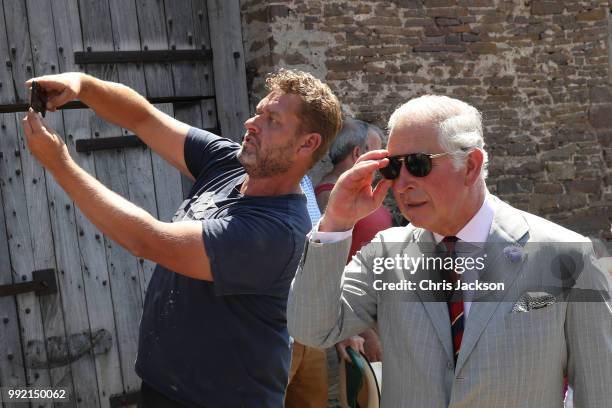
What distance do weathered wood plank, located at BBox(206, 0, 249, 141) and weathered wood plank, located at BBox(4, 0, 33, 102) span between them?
1049 millimetres

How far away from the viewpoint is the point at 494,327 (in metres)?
1.88

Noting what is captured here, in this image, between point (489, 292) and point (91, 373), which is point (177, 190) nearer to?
point (91, 373)

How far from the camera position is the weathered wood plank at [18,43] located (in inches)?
162

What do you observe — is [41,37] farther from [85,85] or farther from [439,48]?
[439,48]

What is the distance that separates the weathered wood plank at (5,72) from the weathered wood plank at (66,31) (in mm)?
256

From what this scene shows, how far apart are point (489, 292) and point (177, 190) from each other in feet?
9.33

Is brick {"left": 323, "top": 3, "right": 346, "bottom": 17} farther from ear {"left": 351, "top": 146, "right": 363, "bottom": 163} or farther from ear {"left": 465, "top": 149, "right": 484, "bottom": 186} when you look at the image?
ear {"left": 465, "top": 149, "right": 484, "bottom": 186}

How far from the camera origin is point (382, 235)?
86.2 inches

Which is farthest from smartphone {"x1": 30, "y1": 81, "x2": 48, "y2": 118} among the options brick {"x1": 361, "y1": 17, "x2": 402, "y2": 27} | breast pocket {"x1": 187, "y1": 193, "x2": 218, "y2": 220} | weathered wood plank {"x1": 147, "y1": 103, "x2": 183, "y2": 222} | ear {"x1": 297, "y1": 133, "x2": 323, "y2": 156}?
brick {"x1": 361, "y1": 17, "x2": 402, "y2": 27}

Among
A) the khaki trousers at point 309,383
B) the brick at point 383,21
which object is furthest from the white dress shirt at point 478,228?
the brick at point 383,21

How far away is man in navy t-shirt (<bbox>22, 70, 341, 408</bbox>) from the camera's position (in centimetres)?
232

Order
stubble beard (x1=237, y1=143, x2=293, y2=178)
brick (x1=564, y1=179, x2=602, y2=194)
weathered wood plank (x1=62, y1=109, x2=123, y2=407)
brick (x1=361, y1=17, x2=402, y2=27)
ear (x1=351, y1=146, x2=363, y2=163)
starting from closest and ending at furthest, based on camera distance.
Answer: stubble beard (x1=237, y1=143, x2=293, y2=178) → weathered wood plank (x1=62, y1=109, x2=123, y2=407) → ear (x1=351, y1=146, x2=363, y2=163) → brick (x1=361, y1=17, x2=402, y2=27) → brick (x1=564, y1=179, x2=602, y2=194)

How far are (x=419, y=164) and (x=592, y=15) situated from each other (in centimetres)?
443

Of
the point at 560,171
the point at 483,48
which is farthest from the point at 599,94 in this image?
the point at 483,48
